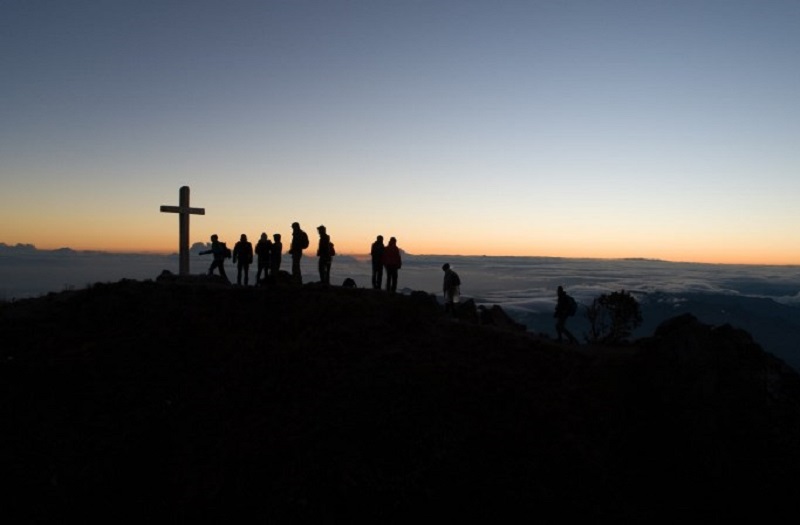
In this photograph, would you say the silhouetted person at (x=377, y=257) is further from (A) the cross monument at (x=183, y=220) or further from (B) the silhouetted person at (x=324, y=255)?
(A) the cross monument at (x=183, y=220)

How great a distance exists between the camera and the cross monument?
76.3 ft

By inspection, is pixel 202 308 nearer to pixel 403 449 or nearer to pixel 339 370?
pixel 339 370

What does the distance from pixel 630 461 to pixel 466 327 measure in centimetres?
655

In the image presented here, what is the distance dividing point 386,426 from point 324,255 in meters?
9.64

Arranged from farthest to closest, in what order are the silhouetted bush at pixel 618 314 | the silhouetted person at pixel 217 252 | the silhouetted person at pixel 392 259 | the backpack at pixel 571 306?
the silhouetted bush at pixel 618 314, the silhouetted person at pixel 217 252, the backpack at pixel 571 306, the silhouetted person at pixel 392 259

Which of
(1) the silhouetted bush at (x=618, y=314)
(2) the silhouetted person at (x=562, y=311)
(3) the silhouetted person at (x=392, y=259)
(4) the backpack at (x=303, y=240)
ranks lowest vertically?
(1) the silhouetted bush at (x=618, y=314)

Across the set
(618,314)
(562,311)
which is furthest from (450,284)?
(618,314)

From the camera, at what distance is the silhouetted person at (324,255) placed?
63.2 ft

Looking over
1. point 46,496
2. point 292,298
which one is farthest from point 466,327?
point 46,496

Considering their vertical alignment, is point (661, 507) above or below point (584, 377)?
below

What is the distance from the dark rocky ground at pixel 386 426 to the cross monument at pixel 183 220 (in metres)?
8.16

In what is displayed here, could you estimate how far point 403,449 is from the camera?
35.3ft

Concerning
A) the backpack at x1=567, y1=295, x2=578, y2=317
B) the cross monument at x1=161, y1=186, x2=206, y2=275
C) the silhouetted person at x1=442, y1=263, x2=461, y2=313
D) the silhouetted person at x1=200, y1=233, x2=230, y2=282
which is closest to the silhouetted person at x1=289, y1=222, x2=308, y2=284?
the silhouetted person at x1=200, y1=233, x2=230, y2=282

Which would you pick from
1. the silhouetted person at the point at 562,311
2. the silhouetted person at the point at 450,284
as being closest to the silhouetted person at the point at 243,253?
the silhouetted person at the point at 450,284
